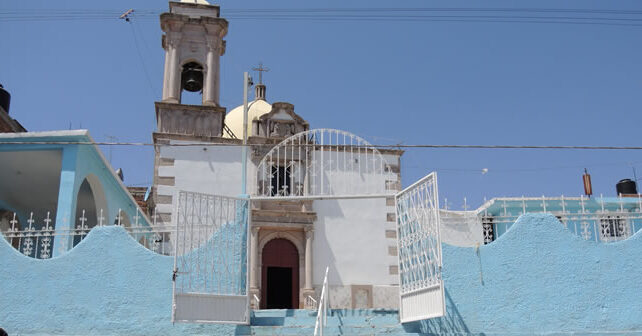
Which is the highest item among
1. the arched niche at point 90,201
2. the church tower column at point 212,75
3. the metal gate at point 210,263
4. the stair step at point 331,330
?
the church tower column at point 212,75

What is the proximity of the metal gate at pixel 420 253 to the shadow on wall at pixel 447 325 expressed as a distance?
25cm

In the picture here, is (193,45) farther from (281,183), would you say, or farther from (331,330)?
(331,330)

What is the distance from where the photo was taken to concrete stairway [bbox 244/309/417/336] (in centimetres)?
895

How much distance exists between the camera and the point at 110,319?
30.0 feet

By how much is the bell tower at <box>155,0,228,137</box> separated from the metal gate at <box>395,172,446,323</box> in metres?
8.95

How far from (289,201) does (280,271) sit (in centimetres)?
176

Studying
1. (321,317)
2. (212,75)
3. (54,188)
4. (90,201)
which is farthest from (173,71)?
(321,317)

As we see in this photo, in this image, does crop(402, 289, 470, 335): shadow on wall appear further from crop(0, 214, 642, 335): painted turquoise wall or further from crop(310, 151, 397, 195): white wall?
crop(310, 151, 397, 195): white wall

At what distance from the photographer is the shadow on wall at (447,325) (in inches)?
356

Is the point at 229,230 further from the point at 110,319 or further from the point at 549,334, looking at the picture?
the point at 549,334

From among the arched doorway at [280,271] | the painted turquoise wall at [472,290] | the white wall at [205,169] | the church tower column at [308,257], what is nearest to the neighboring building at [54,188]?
the painted turquoise wall at [472,290]

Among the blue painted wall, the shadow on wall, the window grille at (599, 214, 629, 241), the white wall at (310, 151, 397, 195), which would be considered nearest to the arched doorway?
the white wall at (310, 151, 397, 195)

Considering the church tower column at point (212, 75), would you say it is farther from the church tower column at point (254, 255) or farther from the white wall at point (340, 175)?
the church tower column at point (254, 255)

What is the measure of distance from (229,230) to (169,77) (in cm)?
930
